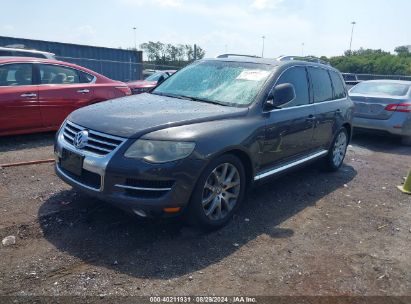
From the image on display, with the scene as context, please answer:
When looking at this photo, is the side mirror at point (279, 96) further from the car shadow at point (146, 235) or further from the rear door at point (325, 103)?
the car shadow at point (146, 235)

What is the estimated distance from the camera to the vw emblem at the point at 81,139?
3559 mm

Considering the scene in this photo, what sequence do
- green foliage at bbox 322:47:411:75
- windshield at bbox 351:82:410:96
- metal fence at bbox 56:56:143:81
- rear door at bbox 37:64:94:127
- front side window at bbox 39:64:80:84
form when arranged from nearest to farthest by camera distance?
rear door at bbox 37:64:94:127
front side window at bbox 39:64:80:84
windshield at bbox 351:82:410:96
metal fence at bbox 56:56:143:81
green foliage at bbox 322:47:411:75

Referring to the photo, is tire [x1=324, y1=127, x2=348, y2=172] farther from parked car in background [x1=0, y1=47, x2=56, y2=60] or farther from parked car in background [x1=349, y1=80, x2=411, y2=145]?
parked car in background [x1=0, y1=47, x2=56, y2=60]

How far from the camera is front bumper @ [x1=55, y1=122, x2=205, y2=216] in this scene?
3275 mm

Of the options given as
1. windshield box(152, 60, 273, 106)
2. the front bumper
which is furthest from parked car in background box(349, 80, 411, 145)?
the front bumper

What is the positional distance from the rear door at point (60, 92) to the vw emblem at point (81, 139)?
3.53m

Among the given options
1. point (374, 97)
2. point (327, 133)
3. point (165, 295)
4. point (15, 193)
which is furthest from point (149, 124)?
point (374, 97)

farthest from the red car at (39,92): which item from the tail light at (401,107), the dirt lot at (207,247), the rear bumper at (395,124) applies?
the tail light at (401,107)

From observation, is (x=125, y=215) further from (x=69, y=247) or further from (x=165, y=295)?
(x=165, y=295)

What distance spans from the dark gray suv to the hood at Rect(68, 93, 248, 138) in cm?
1

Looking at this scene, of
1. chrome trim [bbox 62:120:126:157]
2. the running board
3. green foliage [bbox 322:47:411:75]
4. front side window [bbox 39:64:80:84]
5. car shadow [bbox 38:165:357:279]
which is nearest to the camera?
car shadow [bbox 38:165:357:279]

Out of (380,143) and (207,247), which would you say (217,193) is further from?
(380,143)

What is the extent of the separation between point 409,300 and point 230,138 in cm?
206

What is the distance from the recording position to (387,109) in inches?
336
